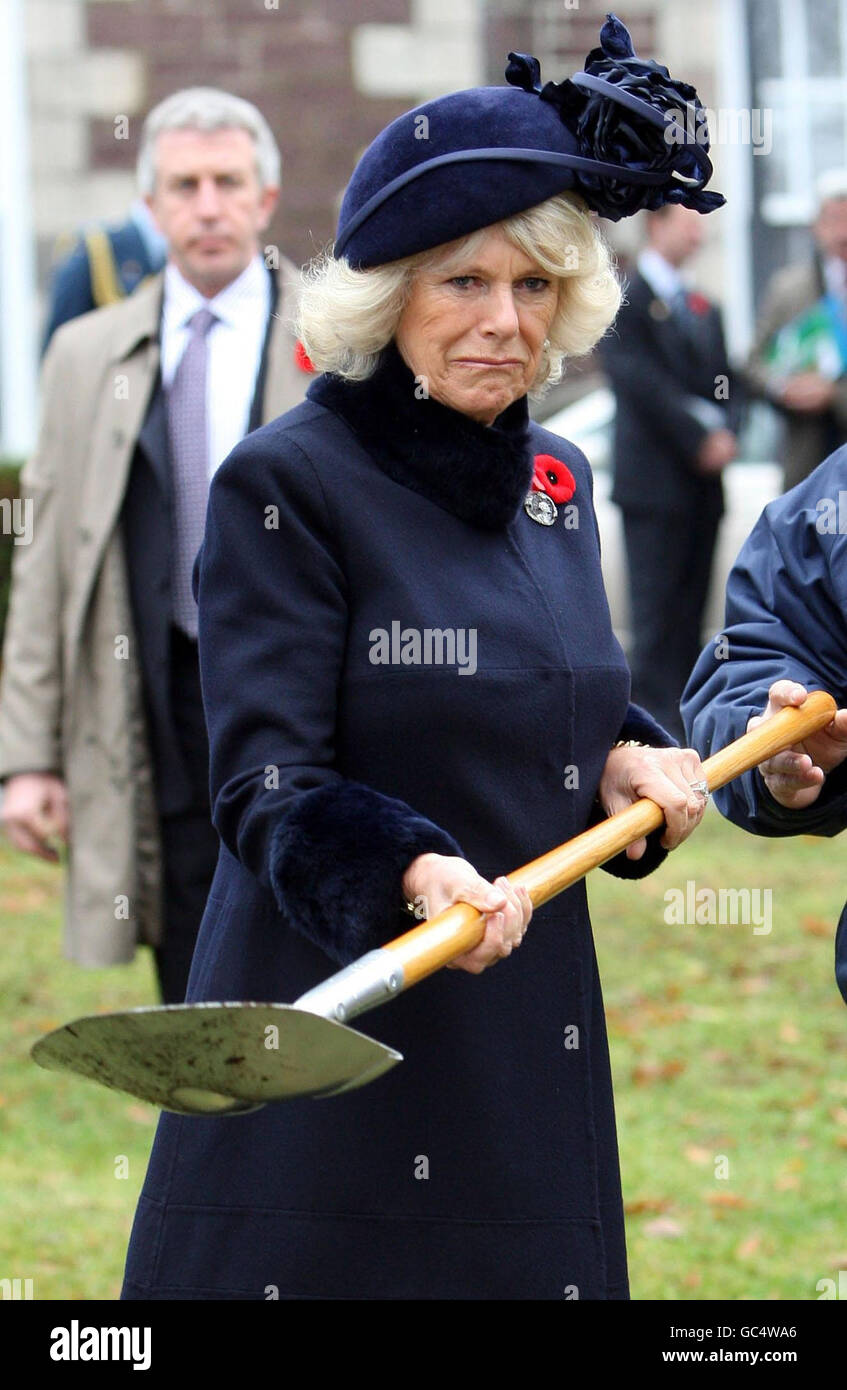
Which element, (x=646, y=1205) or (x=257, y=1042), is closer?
(x=257, y=1042)

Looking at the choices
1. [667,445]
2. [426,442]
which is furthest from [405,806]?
[667,445]

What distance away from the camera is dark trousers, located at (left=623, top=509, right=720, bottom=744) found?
9.88 m

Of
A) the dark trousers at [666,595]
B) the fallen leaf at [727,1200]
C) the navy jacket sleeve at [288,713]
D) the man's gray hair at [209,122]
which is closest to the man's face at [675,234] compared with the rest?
the dark trousers at [666,595]

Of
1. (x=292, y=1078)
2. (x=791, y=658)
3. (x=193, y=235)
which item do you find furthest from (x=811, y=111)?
(x=292, y=1078)

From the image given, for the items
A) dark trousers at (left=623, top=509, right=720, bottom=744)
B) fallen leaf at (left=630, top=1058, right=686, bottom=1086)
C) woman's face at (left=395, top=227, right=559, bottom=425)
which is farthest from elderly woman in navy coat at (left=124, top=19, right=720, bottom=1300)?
dark trousers at (left=623, top=509, right=720, bottom=744)

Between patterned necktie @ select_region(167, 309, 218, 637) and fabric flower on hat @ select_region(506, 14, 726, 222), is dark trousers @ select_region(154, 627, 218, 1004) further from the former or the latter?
fabric flower on hat @ select_region(506, 14, 726, 222)

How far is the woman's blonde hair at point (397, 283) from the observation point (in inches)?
108

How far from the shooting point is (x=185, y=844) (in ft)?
15.2

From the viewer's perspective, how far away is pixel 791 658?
10.2ft

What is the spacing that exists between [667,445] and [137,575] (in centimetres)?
552

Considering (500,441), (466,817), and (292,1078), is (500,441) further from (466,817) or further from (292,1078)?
(292,1078)

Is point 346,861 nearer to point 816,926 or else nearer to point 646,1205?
point 646,1205

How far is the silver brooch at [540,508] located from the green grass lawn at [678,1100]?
2.03 m

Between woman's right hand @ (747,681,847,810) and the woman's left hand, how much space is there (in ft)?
0.47
